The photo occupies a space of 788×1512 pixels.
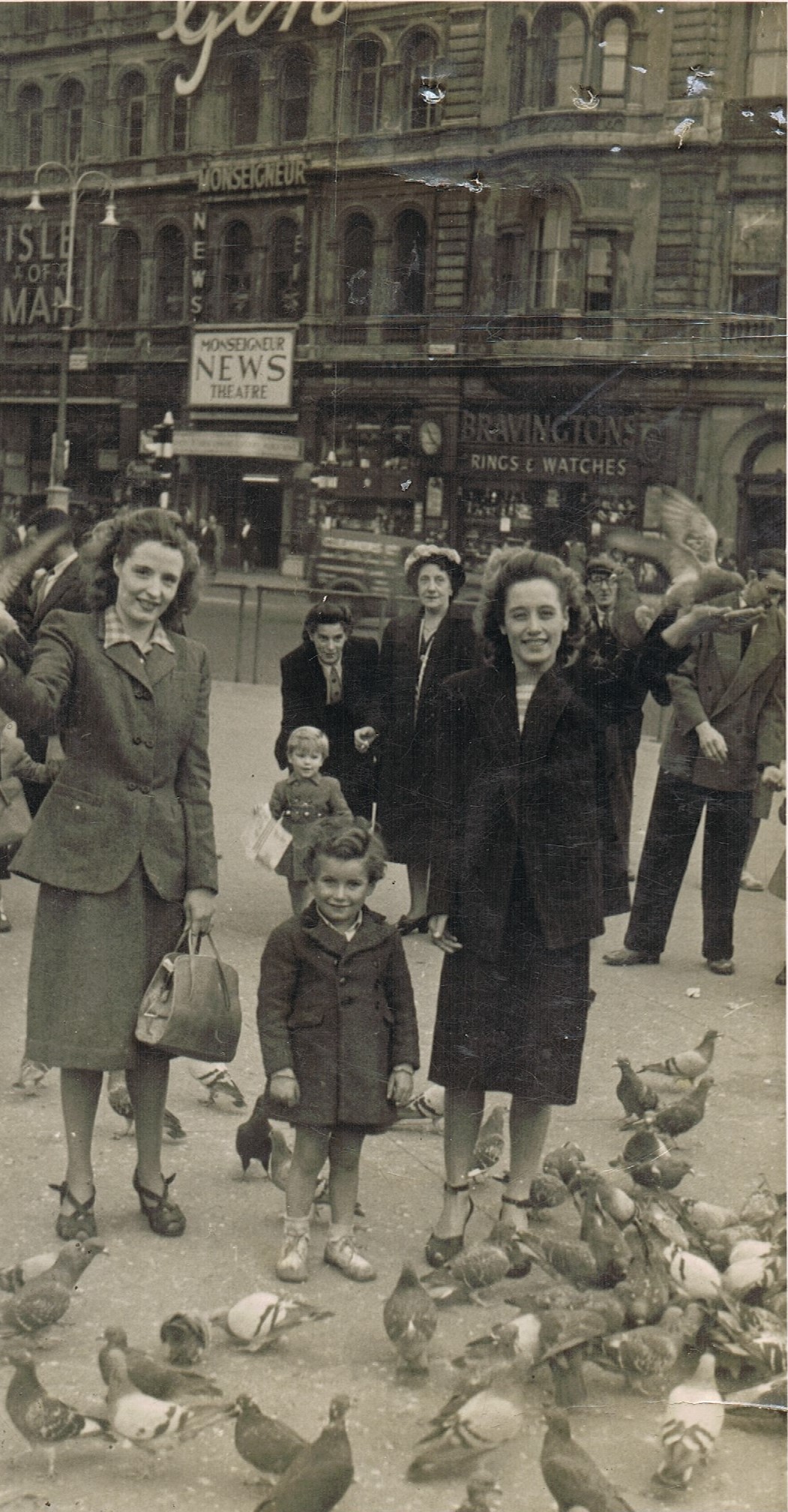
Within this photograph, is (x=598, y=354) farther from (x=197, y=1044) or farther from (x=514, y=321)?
(x=197, y=1044)

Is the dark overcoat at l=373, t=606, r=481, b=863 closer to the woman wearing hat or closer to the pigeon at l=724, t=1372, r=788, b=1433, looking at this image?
the woman wearing hat

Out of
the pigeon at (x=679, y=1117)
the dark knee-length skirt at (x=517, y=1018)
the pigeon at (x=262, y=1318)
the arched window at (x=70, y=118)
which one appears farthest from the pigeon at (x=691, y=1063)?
the arched window at (x=70, y=118)

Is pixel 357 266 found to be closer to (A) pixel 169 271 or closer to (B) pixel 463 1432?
(A) pixel 169 271

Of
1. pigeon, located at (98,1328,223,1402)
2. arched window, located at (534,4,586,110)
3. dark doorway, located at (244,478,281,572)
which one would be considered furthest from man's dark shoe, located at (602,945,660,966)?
arched window, located at (534,4,586,110)

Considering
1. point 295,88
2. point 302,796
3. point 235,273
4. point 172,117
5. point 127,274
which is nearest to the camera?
point 295,88

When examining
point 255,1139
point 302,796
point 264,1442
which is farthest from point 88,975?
point 302,796

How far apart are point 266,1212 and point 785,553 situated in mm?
2265

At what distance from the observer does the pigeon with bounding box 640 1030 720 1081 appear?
4.56 m

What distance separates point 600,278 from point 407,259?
52cm

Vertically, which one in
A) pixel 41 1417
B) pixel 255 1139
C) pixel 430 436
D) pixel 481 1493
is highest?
pixel 430 436

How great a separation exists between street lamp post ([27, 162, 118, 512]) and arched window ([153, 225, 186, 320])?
0.17 m

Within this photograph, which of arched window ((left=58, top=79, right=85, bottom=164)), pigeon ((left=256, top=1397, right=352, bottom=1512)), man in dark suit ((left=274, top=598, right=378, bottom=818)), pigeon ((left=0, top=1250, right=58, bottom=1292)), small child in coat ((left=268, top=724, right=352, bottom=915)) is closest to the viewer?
pigeon ((left=256, top=1397, right=352, bottom=1512))

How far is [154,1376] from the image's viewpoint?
299 cm

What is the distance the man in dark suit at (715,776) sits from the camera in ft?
18.5
